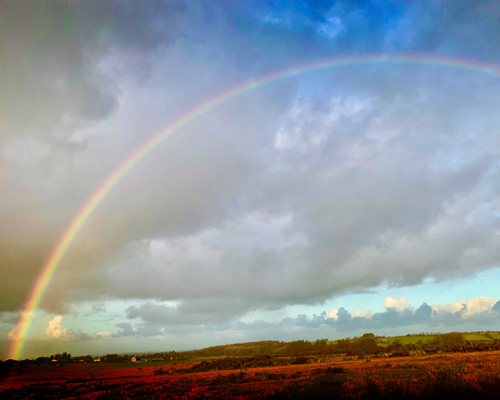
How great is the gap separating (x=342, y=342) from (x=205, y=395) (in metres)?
168

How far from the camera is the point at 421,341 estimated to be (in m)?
160

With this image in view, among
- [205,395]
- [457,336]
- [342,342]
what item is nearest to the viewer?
[205,395]

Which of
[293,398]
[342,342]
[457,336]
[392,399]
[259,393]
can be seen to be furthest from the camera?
[342,342]

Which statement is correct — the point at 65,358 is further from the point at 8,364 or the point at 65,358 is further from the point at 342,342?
the point at 342,342

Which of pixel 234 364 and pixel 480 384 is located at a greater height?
pixel 480 384

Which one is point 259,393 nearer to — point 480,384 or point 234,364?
point 480,384

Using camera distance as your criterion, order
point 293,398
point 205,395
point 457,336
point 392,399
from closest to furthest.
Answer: point 392,399, point 293,398, point 205,395, point 457,336

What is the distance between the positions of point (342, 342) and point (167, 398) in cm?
16878

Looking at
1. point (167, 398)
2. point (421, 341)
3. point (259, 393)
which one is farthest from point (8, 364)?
point (421, 341)

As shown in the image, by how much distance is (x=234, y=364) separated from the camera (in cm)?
10262

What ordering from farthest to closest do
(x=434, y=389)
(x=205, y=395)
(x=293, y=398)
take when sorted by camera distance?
1. (x=205, y=395)
2. (x=293, y=398)
3. (x=434, y=389)

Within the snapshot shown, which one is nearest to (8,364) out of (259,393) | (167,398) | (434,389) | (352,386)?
(167,398)

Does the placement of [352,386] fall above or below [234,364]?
above

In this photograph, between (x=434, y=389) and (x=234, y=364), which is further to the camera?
(x=234, y=364)
